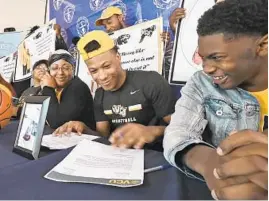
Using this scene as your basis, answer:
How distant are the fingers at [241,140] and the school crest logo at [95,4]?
1766 millimetres

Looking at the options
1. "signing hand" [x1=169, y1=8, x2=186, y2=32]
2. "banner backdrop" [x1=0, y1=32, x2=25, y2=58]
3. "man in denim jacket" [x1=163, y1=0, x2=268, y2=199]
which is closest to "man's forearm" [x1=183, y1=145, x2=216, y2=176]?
"man in denim jacket" [x1=163, y1=0, x2=268, y2=199]

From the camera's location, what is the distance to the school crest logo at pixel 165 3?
1.62 metres

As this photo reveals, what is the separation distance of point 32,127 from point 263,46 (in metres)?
0.57

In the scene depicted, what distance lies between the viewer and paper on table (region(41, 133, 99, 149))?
0.89 meters

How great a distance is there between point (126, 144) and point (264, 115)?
1.08ft

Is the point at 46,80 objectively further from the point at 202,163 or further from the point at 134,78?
the point at 202,163

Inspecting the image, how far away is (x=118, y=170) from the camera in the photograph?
25.1 inches

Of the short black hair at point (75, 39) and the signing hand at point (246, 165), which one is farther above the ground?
the short black hair at point (75, 39)

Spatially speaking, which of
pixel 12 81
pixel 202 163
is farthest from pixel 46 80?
pixel 202 163

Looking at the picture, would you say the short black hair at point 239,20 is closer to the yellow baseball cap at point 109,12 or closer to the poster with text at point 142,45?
the poster with text at point 142,45

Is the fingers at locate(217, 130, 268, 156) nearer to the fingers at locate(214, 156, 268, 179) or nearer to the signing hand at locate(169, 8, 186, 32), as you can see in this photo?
the fingers at locate(214, 156, 268, 179)

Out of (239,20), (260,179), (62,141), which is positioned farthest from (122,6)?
(260,179)

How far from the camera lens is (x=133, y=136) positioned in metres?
0.85

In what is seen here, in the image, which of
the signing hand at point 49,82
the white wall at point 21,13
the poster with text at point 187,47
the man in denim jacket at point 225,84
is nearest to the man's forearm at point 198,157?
the man in denim jacket at point 225,84
